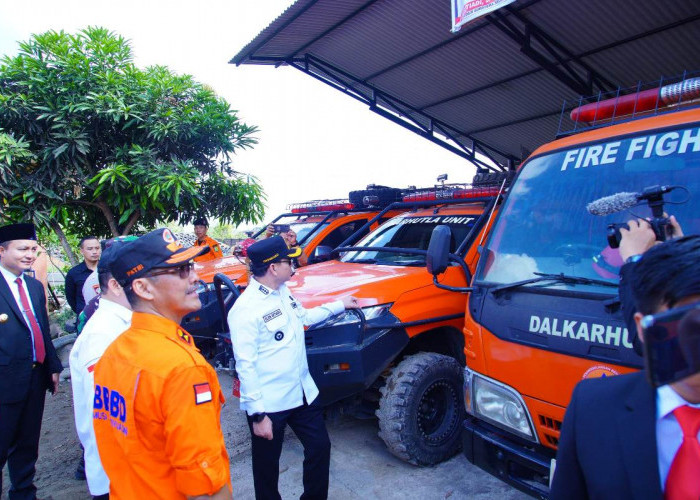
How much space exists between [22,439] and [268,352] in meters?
1.99

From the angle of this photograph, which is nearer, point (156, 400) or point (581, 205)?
point (156, 400)

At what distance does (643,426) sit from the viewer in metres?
0.98

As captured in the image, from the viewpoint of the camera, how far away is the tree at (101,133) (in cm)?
641

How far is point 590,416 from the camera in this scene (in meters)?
1.08

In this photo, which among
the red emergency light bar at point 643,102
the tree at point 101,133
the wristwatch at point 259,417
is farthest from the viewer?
the tree at point 101,133

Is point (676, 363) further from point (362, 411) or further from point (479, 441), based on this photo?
point (362, 411)

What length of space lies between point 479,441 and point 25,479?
3.04 m

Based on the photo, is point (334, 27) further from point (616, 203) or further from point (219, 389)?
point (219, 389)

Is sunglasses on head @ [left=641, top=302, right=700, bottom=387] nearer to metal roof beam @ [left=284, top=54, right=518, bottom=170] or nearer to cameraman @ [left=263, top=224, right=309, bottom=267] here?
cameraman @ [left=263, top=224, right=309, bottom=267]

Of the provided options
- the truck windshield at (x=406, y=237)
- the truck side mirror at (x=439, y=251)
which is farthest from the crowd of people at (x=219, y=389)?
the truck windshield at (x=406, y=237)

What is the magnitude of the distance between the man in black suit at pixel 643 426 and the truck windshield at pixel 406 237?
9.50ft

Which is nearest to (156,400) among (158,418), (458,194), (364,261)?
(158,418)

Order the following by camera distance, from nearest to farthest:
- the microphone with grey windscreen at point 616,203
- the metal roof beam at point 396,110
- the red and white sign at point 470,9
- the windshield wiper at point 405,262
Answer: the microphone with grey windscreen at point 616,203 → the windshield wiper at point 405,262 → the red and white sign at point 470,9 → the metal roof beam at point 396,110

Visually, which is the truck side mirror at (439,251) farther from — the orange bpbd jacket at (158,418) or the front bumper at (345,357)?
the orange bpbd jacket at (158,418)
